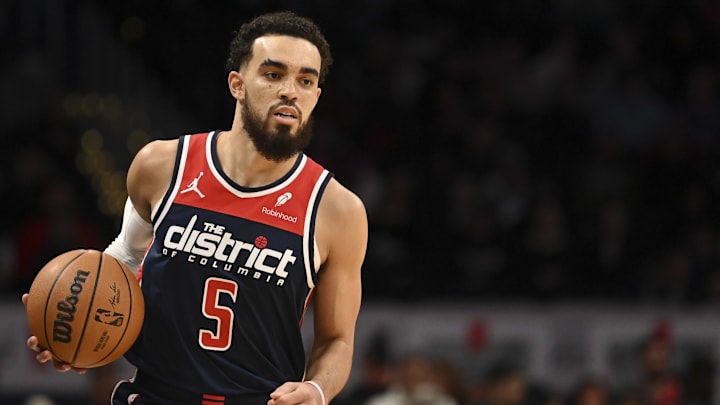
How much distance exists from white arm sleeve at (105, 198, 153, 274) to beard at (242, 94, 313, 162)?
1.78ft

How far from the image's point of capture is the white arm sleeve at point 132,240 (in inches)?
180

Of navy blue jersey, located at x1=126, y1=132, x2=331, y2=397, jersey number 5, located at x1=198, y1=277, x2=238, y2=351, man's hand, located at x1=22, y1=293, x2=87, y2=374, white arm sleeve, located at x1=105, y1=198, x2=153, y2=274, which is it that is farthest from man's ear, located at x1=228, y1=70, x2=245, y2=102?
man's hand, located at x1=22, y1=293, x2=87, y2=374

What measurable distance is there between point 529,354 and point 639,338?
89 cm

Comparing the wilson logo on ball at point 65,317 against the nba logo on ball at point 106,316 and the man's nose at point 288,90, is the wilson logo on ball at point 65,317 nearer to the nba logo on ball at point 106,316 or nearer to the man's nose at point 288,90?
the nba logo on ball at point 106,316

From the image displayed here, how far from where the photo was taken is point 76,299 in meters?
4.17

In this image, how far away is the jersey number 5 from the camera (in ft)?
14.1

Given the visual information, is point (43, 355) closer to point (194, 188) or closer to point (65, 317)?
point (65, 317)

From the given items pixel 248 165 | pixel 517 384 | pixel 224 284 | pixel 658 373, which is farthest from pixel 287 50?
pixel 658 373

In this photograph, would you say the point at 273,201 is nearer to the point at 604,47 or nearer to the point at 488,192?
the point at 488,192

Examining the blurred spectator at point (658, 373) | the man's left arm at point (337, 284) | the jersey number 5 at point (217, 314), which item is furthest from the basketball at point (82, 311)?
the blurred spectator at point (658, 373)

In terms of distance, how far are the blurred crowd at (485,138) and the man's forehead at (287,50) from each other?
550 cm

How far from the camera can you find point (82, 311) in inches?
164

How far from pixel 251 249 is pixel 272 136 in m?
0.41

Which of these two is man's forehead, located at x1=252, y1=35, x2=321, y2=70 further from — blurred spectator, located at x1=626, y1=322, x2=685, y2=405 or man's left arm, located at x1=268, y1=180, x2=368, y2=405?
blurred spectator, located at x1=626, y1=322, x2=685, y2=405
